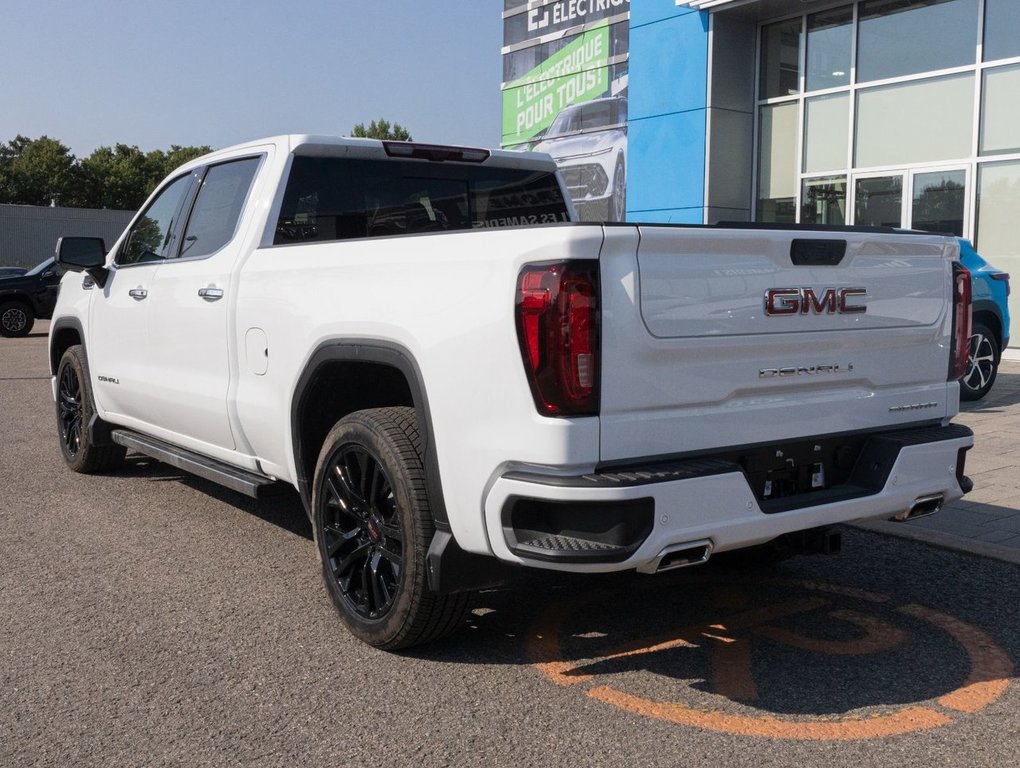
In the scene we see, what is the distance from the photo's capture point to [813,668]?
3787 millimetres

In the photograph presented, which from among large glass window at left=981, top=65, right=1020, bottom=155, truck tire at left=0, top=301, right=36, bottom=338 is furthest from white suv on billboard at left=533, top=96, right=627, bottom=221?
truck tire at left=0, top=301, right=36, bottom=338

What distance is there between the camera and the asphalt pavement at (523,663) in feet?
10.5

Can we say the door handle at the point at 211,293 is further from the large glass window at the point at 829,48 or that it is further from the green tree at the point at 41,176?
the green tree at the point at 41,176

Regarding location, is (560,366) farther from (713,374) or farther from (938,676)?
(938,676)

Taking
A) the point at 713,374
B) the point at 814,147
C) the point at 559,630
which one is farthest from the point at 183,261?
the point at 814,147

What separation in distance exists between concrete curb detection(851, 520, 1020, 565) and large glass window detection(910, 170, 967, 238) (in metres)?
9.51

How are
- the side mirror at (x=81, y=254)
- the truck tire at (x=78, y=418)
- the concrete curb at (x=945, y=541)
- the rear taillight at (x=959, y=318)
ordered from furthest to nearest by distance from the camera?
1. the truck tire at (x=78, y=418)
2. the side mirror at (x=81, y=254)
3. the concrete curb at (x=945, y=541)
4. the rear taillight at (x=959, y=318)

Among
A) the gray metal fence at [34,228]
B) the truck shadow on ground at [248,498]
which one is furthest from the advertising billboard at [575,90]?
the gray metal fence at [34,228]

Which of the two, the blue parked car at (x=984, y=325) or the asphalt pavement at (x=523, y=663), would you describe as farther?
the blue parked car at (x=984, y=325)

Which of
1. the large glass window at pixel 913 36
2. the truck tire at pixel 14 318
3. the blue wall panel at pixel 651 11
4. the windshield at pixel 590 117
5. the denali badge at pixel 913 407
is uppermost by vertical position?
the blue wall panel at pixel 651 11

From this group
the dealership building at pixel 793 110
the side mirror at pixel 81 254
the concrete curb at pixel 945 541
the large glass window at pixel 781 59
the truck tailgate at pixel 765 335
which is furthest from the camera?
the large glass window at pixel 781 59

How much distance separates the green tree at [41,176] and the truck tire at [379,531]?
3038 inches

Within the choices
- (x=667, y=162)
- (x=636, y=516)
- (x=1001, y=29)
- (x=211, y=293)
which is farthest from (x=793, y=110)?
(x=636, y=516)

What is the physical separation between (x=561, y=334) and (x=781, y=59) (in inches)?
592
